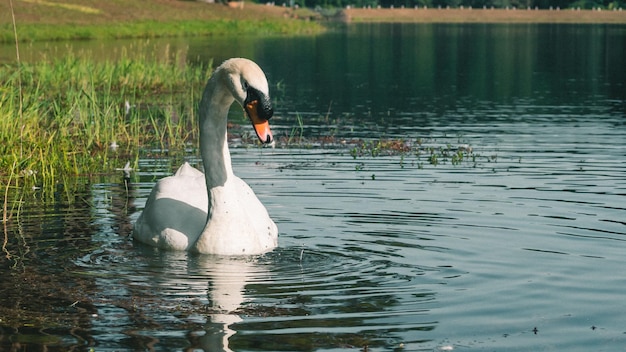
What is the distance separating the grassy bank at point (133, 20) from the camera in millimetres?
71438

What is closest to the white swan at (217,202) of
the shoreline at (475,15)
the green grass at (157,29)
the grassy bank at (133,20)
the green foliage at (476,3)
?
the green grass at (157,29)

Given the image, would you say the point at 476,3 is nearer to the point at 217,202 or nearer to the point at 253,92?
the point at 217,202

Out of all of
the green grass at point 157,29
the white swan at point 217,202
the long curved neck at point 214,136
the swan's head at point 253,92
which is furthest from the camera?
the green grass at point 157,29

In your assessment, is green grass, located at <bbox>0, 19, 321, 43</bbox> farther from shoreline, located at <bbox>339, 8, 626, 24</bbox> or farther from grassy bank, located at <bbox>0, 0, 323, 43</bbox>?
shoreline, located at <bbox>339, 8, 626, 24</bbox>

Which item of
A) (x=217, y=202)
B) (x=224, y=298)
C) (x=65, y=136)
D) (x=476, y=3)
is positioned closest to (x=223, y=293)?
(x=224, y=298)

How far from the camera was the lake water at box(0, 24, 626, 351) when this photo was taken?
9148 millimetres

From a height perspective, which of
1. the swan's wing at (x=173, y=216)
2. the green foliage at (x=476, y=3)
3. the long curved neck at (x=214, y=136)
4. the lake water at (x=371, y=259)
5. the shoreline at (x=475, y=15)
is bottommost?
the lake water at (x=371, y=259)

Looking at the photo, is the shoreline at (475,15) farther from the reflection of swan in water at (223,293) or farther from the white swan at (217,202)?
the reflection of swan in water at (223,293)

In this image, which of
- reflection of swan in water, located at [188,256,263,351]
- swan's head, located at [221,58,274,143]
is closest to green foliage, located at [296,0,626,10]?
reflection of swan in water, located at [188,256,263,351]

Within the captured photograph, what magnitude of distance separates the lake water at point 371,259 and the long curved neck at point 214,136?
2.79ft

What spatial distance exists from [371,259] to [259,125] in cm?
243

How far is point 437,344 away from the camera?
8781 millimetres

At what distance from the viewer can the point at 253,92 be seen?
34.3ft

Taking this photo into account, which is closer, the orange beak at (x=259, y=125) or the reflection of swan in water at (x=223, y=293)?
the reflection of swan in water at (x=223, y=293)
